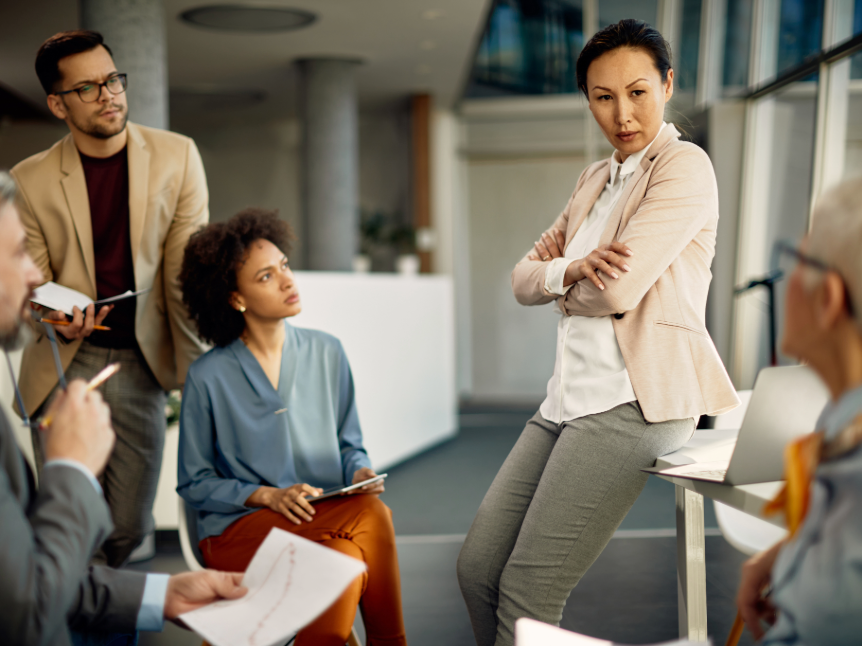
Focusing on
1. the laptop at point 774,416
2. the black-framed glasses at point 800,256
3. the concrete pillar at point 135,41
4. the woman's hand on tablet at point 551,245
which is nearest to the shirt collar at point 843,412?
the black-framed glasses at point 800,256

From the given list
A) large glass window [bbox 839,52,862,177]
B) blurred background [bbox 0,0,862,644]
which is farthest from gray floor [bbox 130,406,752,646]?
large glass window [bbox 839,52,862,177]

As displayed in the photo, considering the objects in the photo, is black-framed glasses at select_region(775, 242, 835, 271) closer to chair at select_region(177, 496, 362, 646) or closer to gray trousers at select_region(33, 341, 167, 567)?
chair at select_region(177, 496, 362, 646)

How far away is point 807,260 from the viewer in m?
0.88

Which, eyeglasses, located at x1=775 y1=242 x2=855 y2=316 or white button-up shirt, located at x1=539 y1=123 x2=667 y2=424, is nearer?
eyeglasses, located at x1=775 y1=242 x2=855 y2=316

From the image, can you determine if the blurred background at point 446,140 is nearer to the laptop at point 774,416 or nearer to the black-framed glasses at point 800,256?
the laptop at point 774,416

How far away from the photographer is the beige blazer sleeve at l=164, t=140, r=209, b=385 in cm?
227

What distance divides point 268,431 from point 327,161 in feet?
19.2

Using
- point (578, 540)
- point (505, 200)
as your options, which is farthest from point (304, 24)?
point (578, 540)

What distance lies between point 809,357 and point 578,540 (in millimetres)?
745

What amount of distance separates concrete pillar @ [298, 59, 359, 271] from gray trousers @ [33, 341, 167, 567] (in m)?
5.26

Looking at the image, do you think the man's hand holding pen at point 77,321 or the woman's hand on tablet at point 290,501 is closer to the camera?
the woman's hand on tablet at point 290,501

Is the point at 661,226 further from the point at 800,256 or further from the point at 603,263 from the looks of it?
the point at 800,256

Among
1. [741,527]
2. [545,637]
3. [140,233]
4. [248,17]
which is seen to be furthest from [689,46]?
[545,637]

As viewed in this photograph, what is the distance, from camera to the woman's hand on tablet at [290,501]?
5.69 ft
